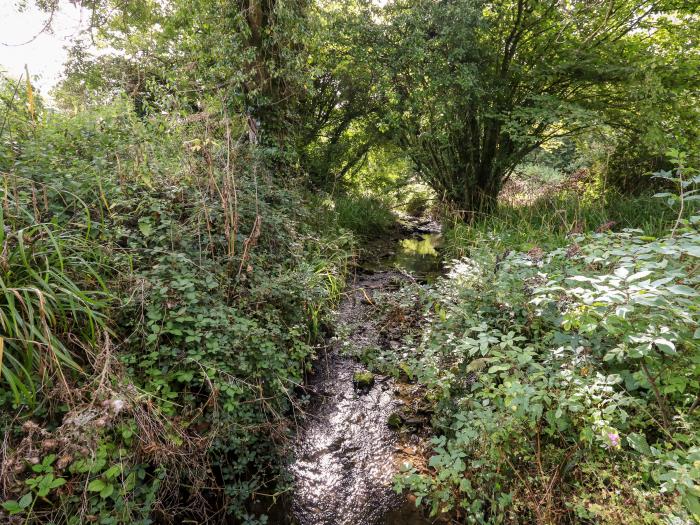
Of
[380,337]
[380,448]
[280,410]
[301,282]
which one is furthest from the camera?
[380,337]

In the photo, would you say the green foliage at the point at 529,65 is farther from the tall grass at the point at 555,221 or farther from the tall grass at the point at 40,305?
the tall grass at the point at 40,305

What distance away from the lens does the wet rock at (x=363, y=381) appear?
3.70 m

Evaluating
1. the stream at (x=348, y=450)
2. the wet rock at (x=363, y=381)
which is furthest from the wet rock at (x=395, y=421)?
the wet rock at (x=363, y=381)

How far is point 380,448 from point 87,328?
242cm

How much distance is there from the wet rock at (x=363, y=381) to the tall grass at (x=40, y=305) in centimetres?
240

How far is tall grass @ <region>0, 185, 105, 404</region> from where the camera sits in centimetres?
189

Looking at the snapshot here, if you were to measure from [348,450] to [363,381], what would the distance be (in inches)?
32.4

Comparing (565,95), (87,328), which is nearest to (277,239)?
(87,328)

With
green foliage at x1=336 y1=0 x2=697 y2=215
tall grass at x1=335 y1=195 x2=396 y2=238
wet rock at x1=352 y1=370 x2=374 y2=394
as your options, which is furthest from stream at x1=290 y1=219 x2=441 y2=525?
green foliage at x1=336 y1=0 x2=697 y2=215

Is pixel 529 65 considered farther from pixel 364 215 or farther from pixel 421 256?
pixel 364 215

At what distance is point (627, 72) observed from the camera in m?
5.89

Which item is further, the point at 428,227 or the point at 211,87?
the point at 428,227

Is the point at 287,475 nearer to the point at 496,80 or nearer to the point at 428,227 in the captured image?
the point at 496,80

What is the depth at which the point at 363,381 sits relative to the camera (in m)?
3.74
